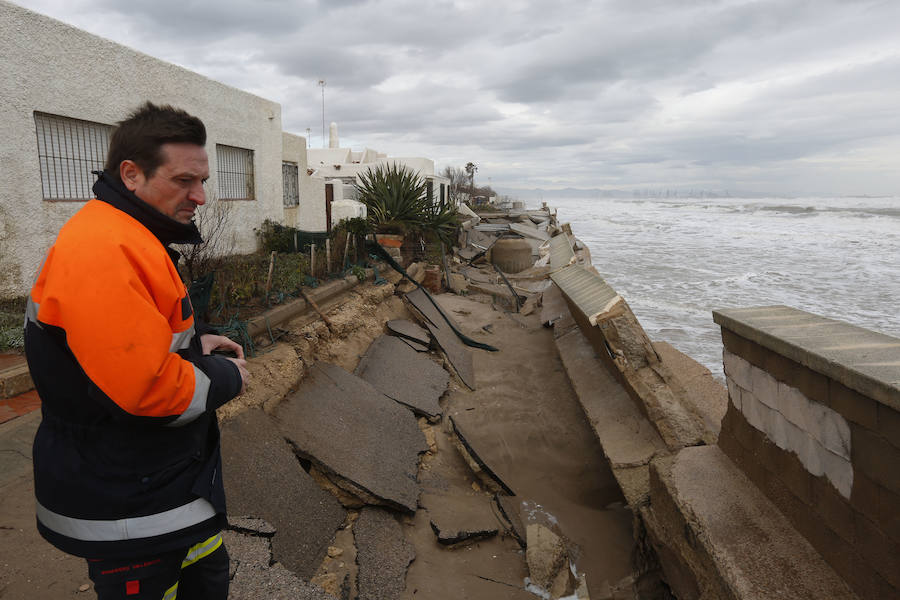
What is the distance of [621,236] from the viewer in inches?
1378

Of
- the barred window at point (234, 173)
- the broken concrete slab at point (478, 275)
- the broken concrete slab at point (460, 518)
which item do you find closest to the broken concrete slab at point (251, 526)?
the broken concrete slab at point (460, 518)

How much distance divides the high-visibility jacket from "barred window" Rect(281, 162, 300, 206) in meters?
11.6

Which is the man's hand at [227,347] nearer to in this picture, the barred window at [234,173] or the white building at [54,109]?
the white building at [54,109]

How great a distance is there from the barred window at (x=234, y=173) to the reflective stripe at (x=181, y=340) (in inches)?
362

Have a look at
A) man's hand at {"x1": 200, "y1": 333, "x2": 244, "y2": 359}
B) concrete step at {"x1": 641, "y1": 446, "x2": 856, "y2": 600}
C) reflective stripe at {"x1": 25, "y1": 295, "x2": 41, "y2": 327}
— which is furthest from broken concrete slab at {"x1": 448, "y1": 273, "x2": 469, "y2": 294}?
reflective stripe at {"x1": 25, "y1": 295, "x2": 41, "y2": 327}

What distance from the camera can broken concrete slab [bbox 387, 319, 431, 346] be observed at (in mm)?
7090

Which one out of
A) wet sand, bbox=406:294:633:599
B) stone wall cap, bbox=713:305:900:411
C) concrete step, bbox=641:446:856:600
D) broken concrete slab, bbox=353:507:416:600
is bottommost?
wet sand, bbox=406:294:633:599

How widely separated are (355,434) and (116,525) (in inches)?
121

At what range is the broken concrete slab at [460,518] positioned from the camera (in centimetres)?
358

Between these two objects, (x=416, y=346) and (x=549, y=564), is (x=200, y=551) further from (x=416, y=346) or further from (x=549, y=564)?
(x=416, y=346)

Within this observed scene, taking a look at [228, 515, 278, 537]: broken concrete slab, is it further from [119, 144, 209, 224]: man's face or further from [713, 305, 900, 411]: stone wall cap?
[713, 305, 900, 411]: stone wall cap

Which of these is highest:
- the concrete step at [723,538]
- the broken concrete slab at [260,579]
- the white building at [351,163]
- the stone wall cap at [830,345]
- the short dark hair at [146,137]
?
the white building at [351,163]

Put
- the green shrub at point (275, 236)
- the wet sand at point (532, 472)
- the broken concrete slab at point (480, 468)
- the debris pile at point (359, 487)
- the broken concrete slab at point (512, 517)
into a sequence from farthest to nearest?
the green shrub at point (275, 236) < the broken concrete slab at point (480, 468) < the broken concrete slab at point (512, 517) < the wet sand at point (532, 472) < the debris pile at point (359, 487)

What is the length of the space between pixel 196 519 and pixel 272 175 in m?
10.8
